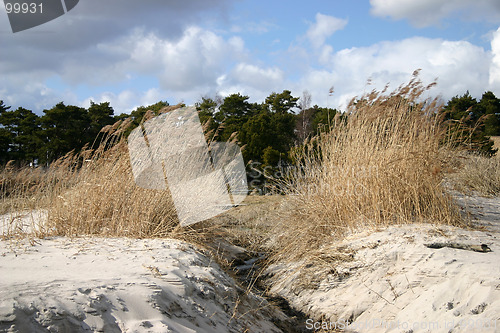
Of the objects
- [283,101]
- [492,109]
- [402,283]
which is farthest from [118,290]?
[492,109]

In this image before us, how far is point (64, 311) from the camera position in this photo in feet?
7.50

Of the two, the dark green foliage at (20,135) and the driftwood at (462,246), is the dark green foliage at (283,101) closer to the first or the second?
the dark green foliage at (20,135)

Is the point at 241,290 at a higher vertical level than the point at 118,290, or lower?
lower

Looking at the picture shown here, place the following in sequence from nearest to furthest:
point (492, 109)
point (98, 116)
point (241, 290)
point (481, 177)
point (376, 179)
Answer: point (241, 290), point (376, 179), point (481, 177), point (98, 116), point (492, 109)

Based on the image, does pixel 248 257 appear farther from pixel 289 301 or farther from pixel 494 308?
pixel 494 308

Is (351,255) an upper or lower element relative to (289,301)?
upper

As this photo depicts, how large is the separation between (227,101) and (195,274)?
45.3 feet

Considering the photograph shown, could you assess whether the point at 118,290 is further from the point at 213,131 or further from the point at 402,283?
the point at 213,131

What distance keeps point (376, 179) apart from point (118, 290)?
320cm

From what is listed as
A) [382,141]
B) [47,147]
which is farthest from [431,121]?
[47,147]

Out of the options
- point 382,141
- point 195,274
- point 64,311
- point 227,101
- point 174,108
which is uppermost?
point 227,101

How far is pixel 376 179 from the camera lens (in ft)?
15.4

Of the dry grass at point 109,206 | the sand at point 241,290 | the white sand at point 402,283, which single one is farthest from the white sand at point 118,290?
the white sand at point 402,283

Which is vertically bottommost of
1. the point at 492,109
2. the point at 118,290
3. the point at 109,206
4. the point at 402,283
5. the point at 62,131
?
the point at 402,283
